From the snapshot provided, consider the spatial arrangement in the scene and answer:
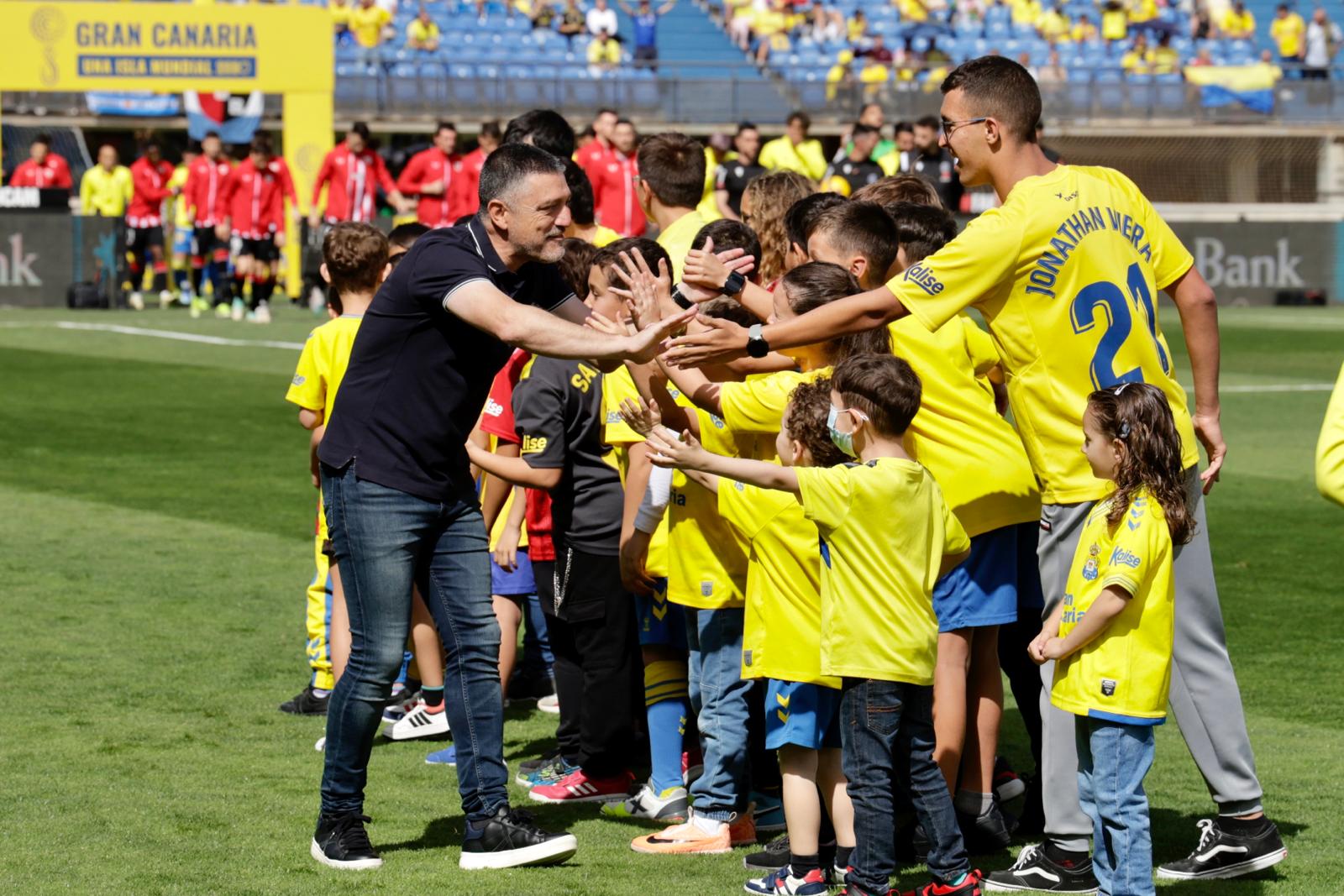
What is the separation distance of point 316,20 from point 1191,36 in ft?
70.8

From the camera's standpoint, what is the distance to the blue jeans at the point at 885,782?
4770 millimetres

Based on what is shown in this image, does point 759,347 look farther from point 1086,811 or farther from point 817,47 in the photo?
point 817,47

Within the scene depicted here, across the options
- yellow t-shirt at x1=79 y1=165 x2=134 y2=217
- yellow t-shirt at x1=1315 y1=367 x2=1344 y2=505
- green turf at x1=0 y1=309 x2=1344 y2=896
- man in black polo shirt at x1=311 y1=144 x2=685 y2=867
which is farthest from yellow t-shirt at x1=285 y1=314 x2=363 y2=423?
yellow t-shirt at x1=79 y1=165 x2=134 y2=217

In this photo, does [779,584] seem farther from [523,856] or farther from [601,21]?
[601,21]

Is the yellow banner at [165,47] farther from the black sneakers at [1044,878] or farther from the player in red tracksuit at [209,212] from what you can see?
the black sneakers at [1044,878]

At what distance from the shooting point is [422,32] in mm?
35281

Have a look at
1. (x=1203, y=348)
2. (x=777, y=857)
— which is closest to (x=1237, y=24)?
(x=1203, y=348)

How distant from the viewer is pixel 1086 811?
4.82 meters

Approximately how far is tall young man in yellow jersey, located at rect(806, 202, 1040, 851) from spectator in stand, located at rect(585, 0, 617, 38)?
1248 inches

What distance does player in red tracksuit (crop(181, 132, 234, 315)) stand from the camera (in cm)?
2648

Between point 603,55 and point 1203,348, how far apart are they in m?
30.9

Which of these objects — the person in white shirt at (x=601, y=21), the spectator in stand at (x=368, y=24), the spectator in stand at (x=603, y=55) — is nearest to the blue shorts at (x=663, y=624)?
the spectator in stand at (x=603, y=55)

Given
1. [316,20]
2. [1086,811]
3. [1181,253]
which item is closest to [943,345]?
[1181,253]

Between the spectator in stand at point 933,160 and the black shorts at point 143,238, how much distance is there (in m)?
11.9
